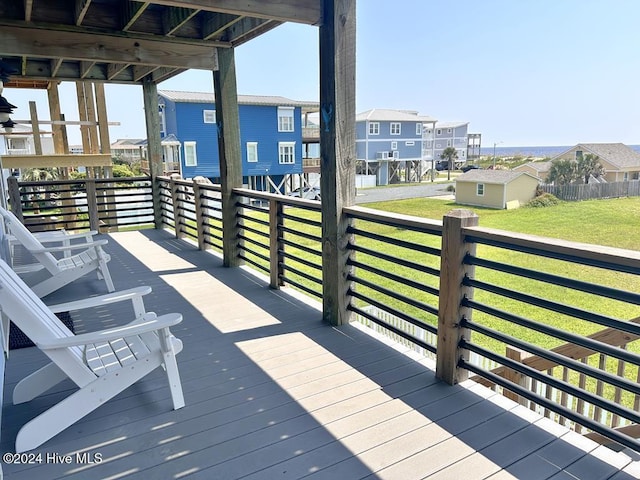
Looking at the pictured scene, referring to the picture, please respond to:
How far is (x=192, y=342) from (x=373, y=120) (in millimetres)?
34331

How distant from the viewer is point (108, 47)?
480 cm

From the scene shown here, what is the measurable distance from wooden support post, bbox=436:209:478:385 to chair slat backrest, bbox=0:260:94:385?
6.10 feet

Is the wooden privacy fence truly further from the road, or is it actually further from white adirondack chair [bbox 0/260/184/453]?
white adirondack chair [bbox 0/260/184/453]

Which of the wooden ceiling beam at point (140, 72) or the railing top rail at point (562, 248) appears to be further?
the wooden ceiling beam at point (140, 72)

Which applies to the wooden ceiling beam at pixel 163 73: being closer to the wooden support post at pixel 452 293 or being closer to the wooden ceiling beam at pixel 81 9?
the wooden ceiling beam at pixel 81 9

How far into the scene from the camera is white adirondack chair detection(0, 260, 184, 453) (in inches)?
77.1

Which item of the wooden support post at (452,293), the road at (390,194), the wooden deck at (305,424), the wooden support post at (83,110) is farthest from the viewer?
the road at (390,194)

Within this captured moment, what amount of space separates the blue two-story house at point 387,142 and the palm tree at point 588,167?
41.9 ft

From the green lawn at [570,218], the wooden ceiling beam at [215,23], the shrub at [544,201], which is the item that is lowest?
the green lawn at [570,218]

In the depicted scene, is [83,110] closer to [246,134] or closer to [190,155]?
[190,155]

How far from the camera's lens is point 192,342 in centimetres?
316

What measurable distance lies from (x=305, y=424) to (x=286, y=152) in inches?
927

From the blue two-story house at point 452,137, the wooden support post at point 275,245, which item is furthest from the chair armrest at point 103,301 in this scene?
the blue two-story house at point 452,137

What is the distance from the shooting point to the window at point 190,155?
2254 centimetres
